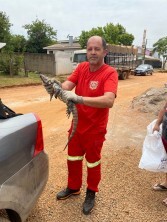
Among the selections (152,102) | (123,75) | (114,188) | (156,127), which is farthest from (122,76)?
(156,127)

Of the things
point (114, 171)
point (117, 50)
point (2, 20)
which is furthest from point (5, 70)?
point (114, 171)

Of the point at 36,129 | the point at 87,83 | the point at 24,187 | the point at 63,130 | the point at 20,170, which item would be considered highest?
the point at 87,83

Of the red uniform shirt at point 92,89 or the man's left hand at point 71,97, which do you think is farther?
the red uniform shirt at point 92,89

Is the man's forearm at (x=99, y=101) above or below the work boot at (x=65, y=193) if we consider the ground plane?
above

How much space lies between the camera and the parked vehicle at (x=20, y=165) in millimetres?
2252

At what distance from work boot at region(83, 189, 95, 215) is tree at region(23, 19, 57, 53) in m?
36.4

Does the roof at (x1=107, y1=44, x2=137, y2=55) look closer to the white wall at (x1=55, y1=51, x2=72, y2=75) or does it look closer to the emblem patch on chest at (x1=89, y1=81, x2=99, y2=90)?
the white wall at (x1=55, y1=51, x2=72, y2=75)

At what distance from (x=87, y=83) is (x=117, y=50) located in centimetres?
2134

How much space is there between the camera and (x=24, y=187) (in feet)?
8.24

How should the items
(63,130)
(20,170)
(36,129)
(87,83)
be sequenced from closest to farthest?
(20,170) → (36,129) → (87,83) → (63,130)

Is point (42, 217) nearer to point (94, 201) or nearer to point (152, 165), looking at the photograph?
point (94, 201)

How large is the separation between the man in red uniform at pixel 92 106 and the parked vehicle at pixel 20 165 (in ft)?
1.77

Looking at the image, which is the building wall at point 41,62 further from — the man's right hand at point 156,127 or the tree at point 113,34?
the man's right hand at point 156,127

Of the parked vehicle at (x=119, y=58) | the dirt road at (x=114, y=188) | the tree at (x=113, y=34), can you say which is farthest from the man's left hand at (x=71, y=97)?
the tree at (x=113, y=34)
